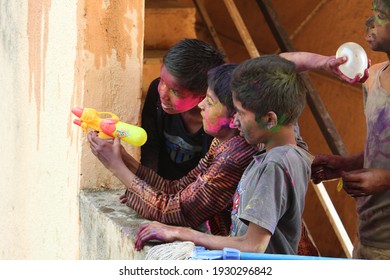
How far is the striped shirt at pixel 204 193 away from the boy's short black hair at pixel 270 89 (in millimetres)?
264

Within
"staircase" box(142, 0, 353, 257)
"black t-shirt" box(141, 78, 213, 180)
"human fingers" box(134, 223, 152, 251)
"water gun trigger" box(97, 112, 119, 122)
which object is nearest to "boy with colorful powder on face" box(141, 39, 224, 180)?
"black t-shirt" box(141, 78, 213, 180)

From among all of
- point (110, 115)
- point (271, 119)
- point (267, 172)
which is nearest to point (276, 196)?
point (267, 172)

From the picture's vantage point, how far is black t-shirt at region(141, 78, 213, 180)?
3430mm

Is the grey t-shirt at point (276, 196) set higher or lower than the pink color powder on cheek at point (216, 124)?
lower

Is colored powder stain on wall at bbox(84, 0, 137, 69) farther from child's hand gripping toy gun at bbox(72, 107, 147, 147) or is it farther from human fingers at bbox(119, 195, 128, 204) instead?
human fingers at bbox(119, 195, 128, 204)

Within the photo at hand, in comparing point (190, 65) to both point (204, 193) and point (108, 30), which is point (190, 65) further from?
point (204, 193)

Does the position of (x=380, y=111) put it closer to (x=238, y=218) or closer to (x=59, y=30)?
(x=238, y=218)

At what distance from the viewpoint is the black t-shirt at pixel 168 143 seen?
3.43 metres

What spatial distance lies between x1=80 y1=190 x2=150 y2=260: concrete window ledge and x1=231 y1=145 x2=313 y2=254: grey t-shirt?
0.37 metres

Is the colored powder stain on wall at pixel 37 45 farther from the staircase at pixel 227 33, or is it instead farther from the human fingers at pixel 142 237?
the human fingers at pixel 142 237

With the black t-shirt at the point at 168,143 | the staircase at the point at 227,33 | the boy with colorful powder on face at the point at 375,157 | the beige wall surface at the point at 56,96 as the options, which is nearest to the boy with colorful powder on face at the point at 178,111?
the black t-shirt at the point at 168,143

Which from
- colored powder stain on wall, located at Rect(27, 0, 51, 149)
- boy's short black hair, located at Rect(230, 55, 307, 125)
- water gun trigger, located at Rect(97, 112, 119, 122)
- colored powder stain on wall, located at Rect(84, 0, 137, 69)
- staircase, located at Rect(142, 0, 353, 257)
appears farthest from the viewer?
staircase, located at Rect(142, 0, 353, 257)

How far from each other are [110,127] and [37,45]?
105cm

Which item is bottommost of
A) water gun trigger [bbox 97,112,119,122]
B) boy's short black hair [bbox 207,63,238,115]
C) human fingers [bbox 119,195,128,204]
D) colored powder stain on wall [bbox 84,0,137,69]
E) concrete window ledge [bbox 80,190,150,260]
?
concrete window ledge [bbox 80,190,150,260]
